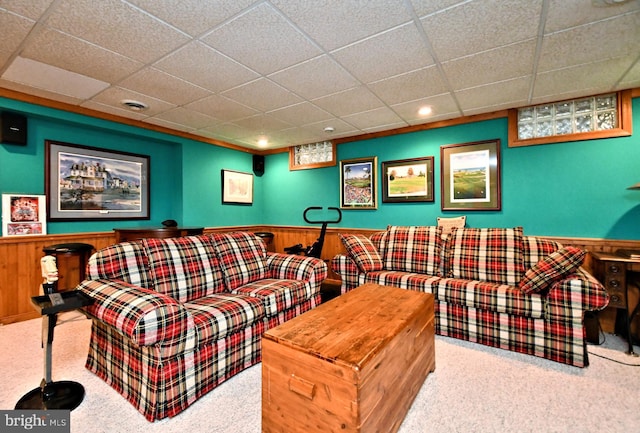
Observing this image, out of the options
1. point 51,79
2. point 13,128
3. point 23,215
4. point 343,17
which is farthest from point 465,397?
point 13,128

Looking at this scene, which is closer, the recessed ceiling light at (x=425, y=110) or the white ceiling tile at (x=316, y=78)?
the white ceiling tile at (x=316, y=78)

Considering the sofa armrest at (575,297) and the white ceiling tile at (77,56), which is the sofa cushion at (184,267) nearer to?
the white ceiling tile at (77,56)

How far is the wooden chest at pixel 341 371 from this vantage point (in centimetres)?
127

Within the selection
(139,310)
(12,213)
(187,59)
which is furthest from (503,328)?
(12,213)

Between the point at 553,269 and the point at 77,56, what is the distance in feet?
13.7

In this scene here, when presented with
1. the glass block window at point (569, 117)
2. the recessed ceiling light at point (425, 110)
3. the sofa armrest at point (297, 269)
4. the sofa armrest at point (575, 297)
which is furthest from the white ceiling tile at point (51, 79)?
the glass block window at point (569, 117)

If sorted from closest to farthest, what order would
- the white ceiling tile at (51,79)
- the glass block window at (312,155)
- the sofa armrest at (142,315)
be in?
the sofa armrest at (142,315)
the white ceiling tile at (51,79)
the glass block window at (312,155)

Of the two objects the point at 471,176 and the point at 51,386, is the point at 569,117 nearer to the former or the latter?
the point at 471,176

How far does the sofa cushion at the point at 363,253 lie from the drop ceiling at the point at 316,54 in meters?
1.62

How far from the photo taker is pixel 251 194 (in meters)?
5.82

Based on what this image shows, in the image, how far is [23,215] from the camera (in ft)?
10.7

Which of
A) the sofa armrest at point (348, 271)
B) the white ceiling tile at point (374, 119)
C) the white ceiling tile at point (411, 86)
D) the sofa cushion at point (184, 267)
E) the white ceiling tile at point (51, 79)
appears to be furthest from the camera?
the white ceiling tile at point (374, 119)

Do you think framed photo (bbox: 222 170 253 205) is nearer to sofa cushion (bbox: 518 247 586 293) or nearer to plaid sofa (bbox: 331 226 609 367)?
plaid sofa (bbox: 331 226 609 367)

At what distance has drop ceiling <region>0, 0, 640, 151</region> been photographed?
5.85ft
